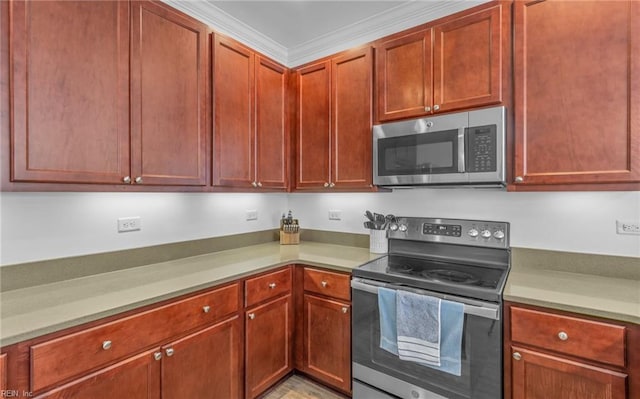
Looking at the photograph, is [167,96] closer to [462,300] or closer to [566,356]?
[462,300]

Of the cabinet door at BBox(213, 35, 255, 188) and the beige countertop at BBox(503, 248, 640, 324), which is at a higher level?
the cabinet door at BBox(213, 35, 255, 188)

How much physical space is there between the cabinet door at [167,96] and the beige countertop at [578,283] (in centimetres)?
190

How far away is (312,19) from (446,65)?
1036 millimetres

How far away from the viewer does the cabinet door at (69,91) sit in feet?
4.08

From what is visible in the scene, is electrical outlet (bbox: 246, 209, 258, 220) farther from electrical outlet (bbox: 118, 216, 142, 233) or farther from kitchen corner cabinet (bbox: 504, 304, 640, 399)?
kitchen corner cabinet (bbox: 504, 304, 640, 399)

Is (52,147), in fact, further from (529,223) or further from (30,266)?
(529,223)

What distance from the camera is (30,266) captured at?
1516 mm

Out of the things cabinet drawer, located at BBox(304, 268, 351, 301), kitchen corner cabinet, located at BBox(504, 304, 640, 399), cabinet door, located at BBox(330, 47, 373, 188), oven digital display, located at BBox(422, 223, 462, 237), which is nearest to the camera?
kitchen corner cabinet, located at BBox(504, 304, 640, 399)

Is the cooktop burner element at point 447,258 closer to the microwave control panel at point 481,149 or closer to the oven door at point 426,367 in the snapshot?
the oven door at point 426,367

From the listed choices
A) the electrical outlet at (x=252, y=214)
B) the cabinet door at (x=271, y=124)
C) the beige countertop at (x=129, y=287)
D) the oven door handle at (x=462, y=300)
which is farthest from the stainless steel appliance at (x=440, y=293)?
the electrical outlet at (x=252, y=214)

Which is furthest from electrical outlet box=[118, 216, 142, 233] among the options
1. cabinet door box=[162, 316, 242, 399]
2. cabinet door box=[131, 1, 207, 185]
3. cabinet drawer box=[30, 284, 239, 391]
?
cabinet door box=[162, 316, 242, 399]

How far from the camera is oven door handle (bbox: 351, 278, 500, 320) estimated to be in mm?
1438

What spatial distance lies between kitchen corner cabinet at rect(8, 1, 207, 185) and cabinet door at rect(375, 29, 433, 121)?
120 cm

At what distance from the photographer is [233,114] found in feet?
6.98
